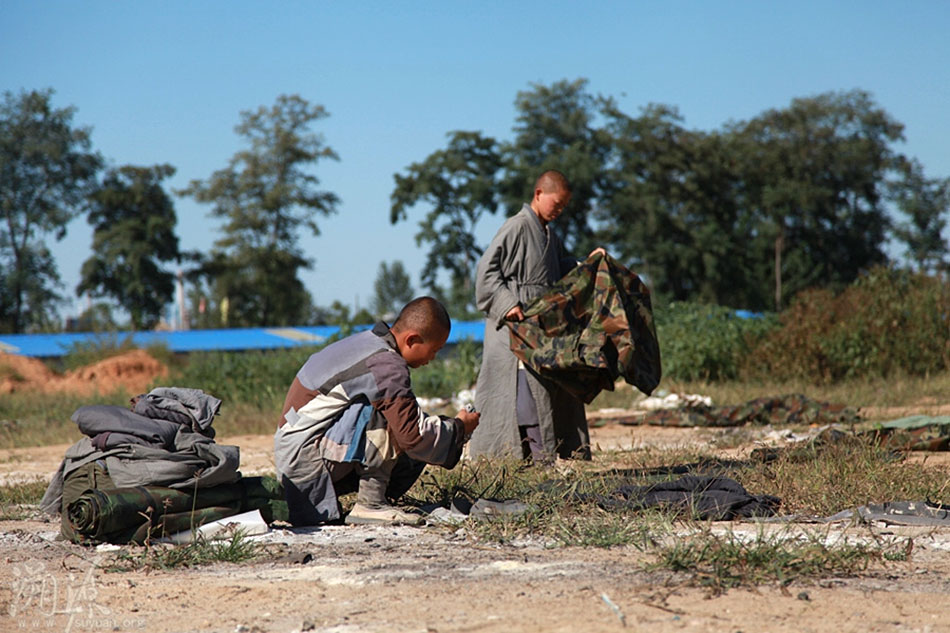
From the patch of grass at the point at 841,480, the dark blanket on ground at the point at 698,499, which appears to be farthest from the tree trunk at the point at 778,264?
the dark blanket on ground at the point at 698,499

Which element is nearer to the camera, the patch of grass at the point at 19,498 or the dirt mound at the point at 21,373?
the patch of grass at the point at 19,498

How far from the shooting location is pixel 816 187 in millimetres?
37469

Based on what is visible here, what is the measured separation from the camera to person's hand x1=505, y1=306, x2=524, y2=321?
6.67 metres

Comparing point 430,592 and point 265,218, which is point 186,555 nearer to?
point 430,592

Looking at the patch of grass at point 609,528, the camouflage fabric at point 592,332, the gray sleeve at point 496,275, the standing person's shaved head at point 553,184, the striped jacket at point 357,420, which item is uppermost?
the standing person's shaved head at point 553,184

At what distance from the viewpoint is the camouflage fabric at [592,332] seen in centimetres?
609

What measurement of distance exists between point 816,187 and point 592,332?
111ft

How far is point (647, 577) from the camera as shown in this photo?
3488mm

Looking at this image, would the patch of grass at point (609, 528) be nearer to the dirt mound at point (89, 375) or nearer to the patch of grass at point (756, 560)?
the patch of grass at point (756, 560)

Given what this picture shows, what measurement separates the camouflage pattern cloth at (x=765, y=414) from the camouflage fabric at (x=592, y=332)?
3553mm

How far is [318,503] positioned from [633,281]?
2.61 metres

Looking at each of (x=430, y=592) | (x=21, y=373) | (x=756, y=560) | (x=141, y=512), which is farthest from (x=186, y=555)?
(x=21, y=373)

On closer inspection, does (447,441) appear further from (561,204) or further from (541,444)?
(561,204)

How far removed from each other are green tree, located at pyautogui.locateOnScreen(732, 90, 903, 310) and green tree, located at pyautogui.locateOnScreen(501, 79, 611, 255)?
5.78 m
